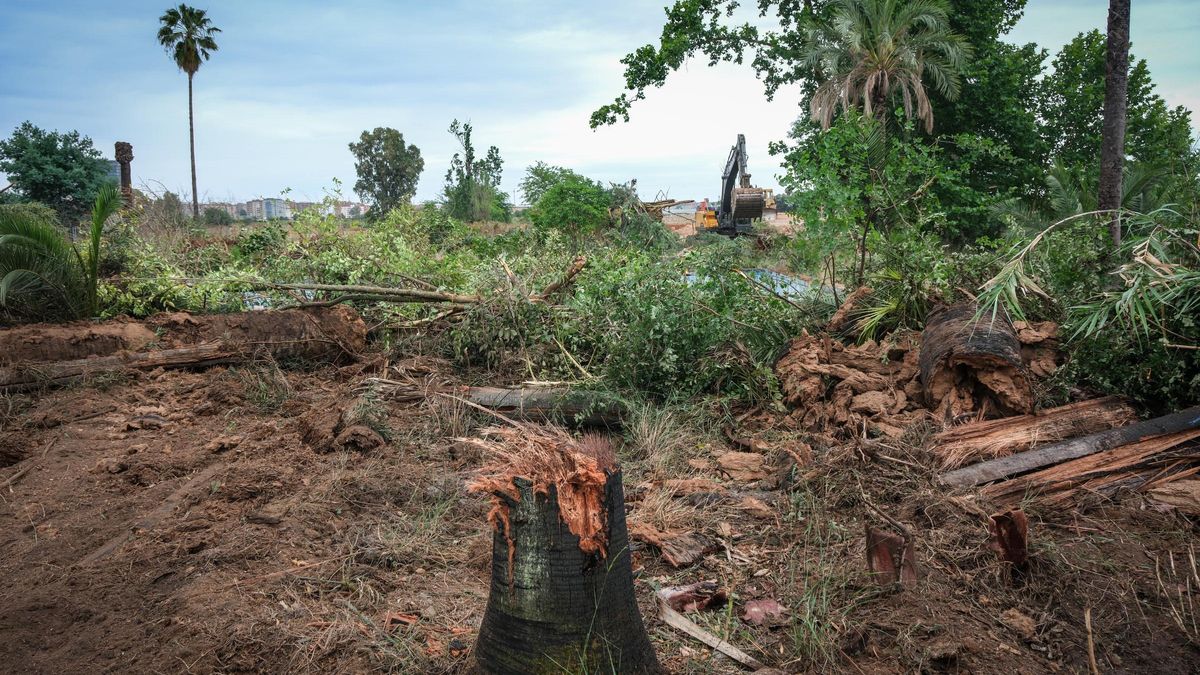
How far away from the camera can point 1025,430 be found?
4.89 m

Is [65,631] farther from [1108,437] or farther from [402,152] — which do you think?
[402,152]

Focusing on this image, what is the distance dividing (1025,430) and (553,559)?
363cm

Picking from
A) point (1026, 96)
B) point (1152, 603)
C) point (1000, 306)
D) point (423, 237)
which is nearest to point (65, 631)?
point (1152, 603)

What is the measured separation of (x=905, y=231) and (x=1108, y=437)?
288 cm

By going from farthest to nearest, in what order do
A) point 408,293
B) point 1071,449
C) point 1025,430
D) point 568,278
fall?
point 568,278, point 408,293, point 1025,430, point 1071,449

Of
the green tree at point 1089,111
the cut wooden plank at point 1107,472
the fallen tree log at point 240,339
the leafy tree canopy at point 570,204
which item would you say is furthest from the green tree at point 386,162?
the cut wooden plank at point 1107,472

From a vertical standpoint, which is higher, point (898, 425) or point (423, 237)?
point (423, 237)

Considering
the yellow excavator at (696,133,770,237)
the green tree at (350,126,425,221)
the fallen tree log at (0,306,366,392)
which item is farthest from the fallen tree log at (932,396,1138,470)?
the green tree at (350,126,425,221)

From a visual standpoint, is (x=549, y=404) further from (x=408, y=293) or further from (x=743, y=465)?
(x=408, y=293)

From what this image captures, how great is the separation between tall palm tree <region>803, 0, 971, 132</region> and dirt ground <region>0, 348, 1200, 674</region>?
1549cm

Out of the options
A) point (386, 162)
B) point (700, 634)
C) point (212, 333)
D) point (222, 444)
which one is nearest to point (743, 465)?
point (700, 634)

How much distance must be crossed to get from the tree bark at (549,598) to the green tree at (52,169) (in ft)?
104

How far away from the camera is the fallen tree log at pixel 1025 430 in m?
4.71

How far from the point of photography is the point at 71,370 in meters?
7.45
